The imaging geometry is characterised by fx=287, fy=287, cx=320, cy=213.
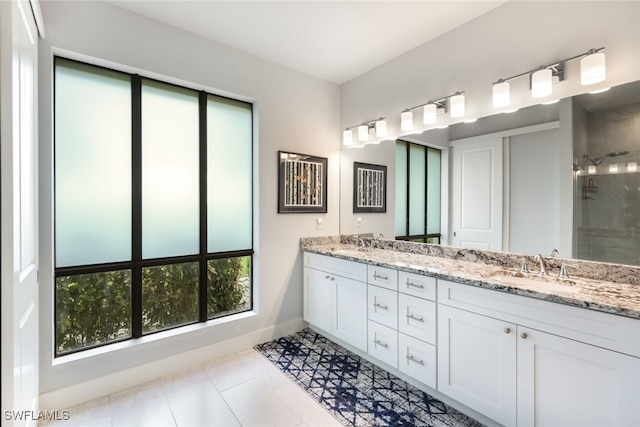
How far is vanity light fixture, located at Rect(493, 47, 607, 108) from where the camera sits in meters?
1.62

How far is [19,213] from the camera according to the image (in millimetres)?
1329

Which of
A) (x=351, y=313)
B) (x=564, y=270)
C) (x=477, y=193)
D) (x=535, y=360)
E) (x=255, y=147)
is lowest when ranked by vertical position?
(x=351, y=313)

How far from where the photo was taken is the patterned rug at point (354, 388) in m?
1.80

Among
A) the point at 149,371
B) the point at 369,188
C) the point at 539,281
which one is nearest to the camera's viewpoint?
the point at 539,281

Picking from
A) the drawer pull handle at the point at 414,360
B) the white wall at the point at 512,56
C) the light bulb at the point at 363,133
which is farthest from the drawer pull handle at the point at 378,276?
the light bulb at the point at 363,133

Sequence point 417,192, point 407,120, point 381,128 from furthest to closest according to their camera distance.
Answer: point 381,128
point 417,192
point 407,120

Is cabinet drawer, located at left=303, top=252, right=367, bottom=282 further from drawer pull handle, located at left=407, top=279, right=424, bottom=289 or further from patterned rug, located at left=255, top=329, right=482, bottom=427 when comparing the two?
patterned rug, located at left=255, top=329, right=482, bottom=427

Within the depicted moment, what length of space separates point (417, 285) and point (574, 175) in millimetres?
1184

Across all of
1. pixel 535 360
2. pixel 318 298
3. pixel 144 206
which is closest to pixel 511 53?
pixel 535 360

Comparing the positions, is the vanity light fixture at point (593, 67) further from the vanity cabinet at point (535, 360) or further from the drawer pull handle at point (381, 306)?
the drawer pull handle at point (381, 306)

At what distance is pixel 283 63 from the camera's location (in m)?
2.92

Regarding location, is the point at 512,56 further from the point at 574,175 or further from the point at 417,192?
the point at 417,192

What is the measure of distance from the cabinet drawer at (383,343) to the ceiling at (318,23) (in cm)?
238

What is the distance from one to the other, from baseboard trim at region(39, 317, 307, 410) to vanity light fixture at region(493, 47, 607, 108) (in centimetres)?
275
